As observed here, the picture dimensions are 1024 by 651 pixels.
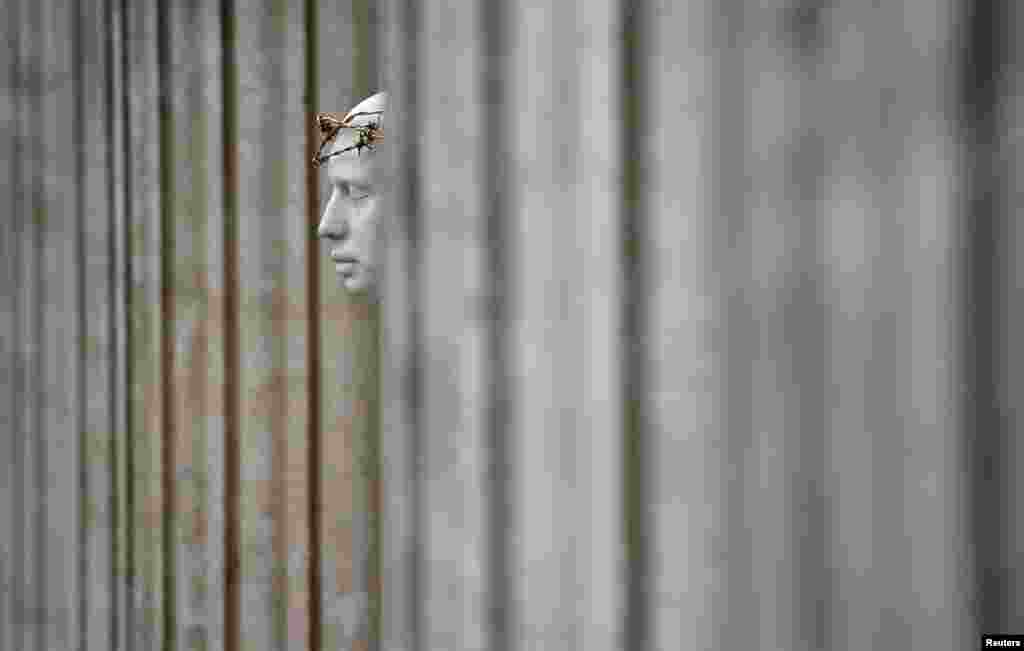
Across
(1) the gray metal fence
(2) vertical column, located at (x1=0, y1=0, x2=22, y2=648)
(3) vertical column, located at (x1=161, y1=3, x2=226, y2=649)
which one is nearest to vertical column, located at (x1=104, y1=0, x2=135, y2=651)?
(3) vertical column, located at (x1=161, y1=3, x2=226, y2=649)

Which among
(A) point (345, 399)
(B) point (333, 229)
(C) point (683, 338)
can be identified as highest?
(B) point (333, 229)

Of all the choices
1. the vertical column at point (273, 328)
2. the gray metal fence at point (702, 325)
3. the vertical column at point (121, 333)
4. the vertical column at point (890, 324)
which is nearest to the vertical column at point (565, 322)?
the gray metal fence at point (702, 325)

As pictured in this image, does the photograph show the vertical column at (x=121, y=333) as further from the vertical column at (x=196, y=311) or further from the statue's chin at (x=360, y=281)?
the statue's chin at (x=360, y=281)

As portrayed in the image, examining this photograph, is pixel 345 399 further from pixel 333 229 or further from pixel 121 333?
pixel 121 333

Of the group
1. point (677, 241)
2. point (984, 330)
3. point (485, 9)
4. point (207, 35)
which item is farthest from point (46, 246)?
Result: point (984, 330)

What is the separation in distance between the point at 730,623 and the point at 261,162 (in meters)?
1.06

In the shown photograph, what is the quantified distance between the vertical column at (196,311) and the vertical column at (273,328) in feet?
0.18

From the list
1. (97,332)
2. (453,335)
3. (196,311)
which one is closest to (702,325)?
(453,335)

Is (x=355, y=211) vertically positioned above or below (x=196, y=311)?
above

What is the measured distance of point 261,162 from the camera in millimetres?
1299

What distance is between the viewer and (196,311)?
141 centimetres

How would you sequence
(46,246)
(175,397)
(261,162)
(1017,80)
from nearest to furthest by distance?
(1017,80), (261,162), (175,397), (46,246)

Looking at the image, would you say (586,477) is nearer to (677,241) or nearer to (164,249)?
(677,241)

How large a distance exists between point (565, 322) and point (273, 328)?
0.92 metres
